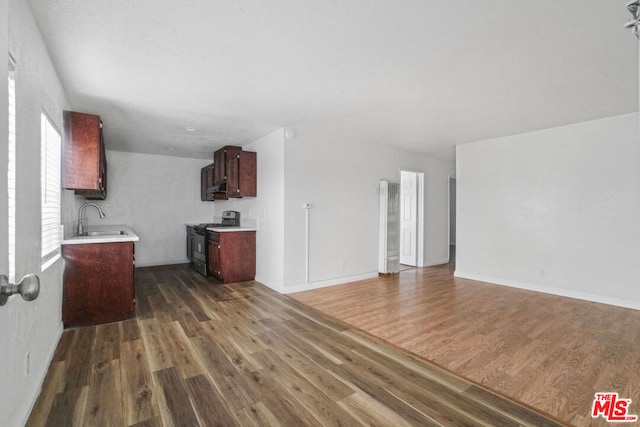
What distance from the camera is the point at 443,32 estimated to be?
2016mm

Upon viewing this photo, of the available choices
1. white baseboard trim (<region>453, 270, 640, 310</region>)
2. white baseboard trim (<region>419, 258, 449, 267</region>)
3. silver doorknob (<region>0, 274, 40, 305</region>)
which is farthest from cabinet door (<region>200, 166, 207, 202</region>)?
silver doorknob (<region>0, 274, 40, 305</region>)

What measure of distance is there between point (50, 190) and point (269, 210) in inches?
104

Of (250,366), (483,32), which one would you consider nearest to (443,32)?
(483,32)

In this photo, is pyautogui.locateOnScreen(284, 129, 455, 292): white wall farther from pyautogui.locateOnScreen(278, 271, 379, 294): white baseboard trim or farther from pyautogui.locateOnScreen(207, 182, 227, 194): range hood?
pyautogui.locateOnScreen(207, 182, 227, 194): range hood

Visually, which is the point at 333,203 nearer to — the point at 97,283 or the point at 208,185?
the point at 208,185

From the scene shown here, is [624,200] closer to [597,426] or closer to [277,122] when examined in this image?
[597,426]

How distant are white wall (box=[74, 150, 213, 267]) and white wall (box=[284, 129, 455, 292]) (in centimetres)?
353

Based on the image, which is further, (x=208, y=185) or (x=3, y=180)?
(x=208, y=185)

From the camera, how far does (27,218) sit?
70.2 inches

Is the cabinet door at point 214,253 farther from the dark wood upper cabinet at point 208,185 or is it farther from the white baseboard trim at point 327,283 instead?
the white baseboard trim at point 327,283

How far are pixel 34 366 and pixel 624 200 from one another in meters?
6.15

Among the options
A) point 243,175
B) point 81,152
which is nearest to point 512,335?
point 243,175

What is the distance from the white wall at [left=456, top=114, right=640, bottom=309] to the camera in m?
3.80

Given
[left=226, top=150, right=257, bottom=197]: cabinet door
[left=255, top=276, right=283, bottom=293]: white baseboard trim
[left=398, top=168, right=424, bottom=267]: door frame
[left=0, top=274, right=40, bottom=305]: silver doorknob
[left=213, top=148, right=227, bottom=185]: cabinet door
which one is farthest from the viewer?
[left=398, top=168, right=424, bottom=267]: door frame
